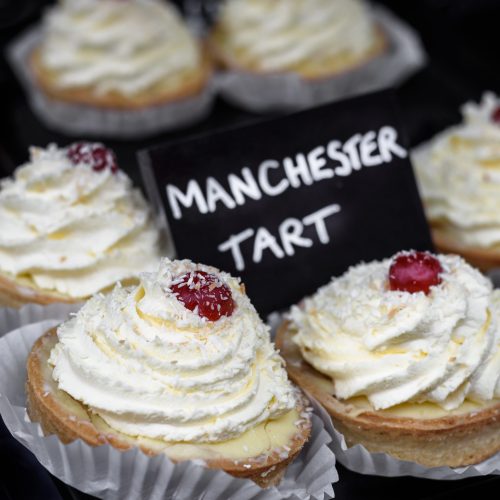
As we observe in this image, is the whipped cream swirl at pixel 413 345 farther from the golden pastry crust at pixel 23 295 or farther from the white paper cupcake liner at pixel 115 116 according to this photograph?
the white paper cupcake liner at pixel 115 116

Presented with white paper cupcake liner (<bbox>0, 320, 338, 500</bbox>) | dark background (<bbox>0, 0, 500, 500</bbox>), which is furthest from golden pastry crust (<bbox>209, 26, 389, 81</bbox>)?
white paper cupcake liner (<bbox>0, 320, 338, 500</bbox>)

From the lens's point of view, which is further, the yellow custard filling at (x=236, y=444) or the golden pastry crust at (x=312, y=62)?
the golden pastry crust at (x=312, y=62)

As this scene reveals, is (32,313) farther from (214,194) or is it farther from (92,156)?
(214,194)

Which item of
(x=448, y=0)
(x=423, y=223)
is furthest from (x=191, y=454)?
(x=448, y=0)

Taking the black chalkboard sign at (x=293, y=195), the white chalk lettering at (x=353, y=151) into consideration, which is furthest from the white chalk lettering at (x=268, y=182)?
the white chalk lettering at (x=353, y=151)

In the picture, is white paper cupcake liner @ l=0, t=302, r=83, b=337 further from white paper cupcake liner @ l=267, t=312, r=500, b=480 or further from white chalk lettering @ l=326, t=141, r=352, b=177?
white chalk lettering @ l=326, t=141, r=352, b=177

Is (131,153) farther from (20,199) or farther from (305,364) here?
(305,364)

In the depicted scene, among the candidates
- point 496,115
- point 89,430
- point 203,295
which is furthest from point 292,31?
point 89,430
